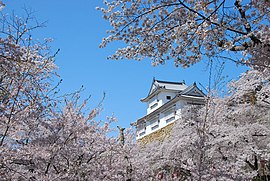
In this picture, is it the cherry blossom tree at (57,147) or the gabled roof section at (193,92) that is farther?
the gabled roof section at (193,92)

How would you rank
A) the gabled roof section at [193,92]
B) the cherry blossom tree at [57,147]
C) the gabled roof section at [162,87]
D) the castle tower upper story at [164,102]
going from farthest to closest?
the gabled roof section at [162,87], the gabled roof section at [193,92], the castle tower upper story at [164,102], the cherry blossom tree at [57,147]

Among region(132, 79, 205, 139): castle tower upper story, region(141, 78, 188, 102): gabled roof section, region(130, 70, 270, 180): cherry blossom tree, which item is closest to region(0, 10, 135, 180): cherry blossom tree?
region(130, 70, 270, 180): cherry blossom tree

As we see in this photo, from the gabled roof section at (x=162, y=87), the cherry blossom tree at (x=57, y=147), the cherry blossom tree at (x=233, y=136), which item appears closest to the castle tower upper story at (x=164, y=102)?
the gabled roof section at (x=162, y=87)

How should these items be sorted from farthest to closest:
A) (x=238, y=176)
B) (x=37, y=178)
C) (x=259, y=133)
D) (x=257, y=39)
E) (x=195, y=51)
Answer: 1. (x=259, y=133)
2. (x=238, y=176)
3. (x=37, y=178)
4. (x=195, y=51)
5. (x=257, y=39)

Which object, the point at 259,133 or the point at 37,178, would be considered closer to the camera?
the point at 37,178

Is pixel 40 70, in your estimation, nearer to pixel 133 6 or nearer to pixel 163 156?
pixel 133 6

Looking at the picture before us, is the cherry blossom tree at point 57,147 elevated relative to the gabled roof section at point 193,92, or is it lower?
lower

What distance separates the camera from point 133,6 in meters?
3.32

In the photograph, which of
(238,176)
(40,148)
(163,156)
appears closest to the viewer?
(40,148)

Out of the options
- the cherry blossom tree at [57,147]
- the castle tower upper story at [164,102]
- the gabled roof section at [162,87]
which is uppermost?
the gabled roof section at [162,87]

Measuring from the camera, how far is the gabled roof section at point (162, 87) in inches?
848

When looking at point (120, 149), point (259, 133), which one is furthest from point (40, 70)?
point (259, 133)

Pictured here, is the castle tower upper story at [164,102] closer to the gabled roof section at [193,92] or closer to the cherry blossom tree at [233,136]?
the gabled roof section at [193,92]

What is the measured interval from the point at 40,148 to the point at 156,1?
12.0 feet
